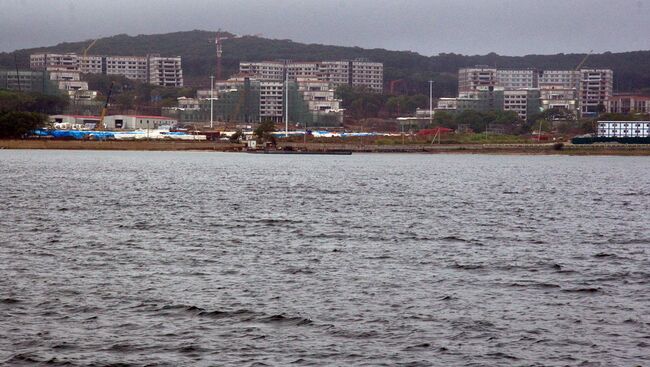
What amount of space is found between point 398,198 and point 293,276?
36174mm

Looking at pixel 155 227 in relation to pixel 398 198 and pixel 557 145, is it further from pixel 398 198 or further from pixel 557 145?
pixel 557 145

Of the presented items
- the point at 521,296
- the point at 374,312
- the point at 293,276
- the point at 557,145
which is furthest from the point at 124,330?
the point at 557,145

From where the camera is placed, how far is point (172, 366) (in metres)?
19.2

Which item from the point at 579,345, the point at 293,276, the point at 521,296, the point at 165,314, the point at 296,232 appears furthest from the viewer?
the point at 296,232

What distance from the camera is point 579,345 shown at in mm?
21156

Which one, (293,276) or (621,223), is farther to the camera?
(621,223)

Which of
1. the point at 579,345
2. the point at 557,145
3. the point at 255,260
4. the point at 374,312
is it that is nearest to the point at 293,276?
the point at 255,260

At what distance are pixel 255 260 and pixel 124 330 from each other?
10487 mm

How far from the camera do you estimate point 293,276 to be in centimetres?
2883

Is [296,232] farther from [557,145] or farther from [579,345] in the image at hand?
[557,145]

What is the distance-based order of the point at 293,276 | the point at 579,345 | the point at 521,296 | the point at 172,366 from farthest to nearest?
1. the point at 293,276
2. the point at 521,296
3. the point at 579,345
4. the point at 172,366

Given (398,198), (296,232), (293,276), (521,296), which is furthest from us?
(398,198)

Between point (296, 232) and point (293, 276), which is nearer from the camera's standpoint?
point (293, 276)

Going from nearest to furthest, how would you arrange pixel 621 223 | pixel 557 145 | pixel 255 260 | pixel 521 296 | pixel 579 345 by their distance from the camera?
pixel 579 345 → pixel 521 296 → pixel 255 260 → pixel 621 223 → pixel 557 145
